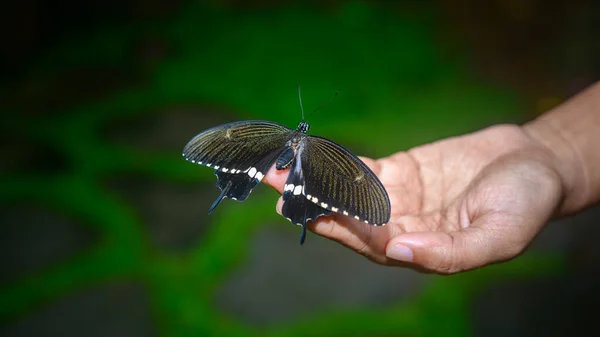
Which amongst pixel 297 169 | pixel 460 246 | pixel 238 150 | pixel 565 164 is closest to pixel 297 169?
pixel 297 169

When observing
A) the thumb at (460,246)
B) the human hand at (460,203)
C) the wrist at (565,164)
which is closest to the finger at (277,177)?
the human hand at (460,203)

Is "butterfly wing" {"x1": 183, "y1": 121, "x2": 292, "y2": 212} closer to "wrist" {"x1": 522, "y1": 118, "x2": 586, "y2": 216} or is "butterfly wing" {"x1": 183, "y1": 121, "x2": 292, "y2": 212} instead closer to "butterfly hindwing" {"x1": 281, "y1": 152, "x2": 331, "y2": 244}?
"butterfly hindwing" {"x1": 281, "y1": 152, "x2": 331, "y2": 244}

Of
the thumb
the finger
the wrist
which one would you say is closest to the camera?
the thumb

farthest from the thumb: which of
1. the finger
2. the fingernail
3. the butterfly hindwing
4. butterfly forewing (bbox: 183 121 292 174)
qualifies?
butterfly forewing (bbox: 183 121 292 174)

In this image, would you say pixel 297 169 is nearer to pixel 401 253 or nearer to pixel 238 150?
pixel 238 150

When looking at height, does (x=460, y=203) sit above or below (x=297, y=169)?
below
